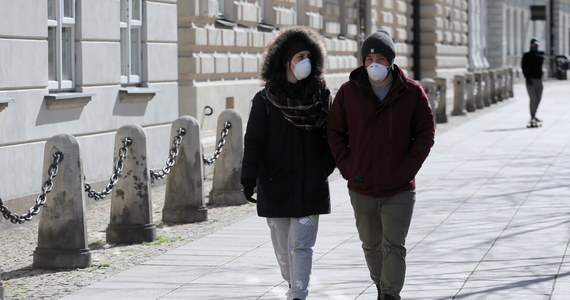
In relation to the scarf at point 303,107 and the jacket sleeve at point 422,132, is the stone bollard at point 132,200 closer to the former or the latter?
the scarf at point 303,107

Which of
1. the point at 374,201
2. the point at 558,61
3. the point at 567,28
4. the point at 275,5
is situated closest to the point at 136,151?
the point at 374,201

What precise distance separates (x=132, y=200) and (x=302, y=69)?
365cm

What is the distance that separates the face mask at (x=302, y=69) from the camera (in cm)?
688

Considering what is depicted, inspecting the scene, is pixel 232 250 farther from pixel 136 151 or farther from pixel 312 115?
pixel 312 115

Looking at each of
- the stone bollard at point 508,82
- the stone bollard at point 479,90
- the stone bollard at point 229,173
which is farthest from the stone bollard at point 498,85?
the stone bollard at point 229,173

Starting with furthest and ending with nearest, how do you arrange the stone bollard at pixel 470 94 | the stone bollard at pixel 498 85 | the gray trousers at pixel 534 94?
the stone bollard at pixel 498 85, the stone bollard at pixel 470 94, the gray trousers at pixel 534 94

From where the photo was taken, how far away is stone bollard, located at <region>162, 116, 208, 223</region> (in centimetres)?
1150

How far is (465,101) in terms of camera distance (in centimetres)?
3050

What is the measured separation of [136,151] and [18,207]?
77.8 inches

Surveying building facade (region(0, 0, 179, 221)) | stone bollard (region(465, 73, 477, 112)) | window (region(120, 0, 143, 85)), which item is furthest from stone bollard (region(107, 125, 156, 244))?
stone bollard (region(465, 73, 477, 112))

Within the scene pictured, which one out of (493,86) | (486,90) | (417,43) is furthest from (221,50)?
(493,86)

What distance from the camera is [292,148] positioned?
6.98m

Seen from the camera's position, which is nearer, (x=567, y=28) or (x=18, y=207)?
(x=18, y=207)

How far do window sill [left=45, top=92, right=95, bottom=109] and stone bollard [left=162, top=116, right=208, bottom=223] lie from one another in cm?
147
